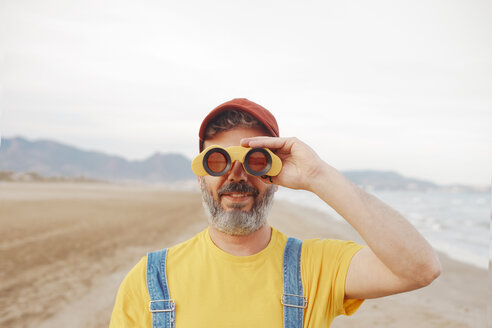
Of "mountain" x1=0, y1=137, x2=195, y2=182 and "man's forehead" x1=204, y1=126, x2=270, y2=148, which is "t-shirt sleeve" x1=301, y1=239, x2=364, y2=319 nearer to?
"man's forehead" x1=204, y1=126, x2=270, y2=148

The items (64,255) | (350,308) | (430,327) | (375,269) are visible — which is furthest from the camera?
(64,255)

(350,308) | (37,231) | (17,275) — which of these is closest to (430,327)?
A: (350,308)

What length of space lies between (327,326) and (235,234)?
573mm

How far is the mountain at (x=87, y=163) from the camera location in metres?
144

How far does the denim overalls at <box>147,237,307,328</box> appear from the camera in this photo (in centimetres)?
144

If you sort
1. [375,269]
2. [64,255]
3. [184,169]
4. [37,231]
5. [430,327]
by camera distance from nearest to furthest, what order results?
[375,269], [430,327], [64,255], [37,231], [184,169]

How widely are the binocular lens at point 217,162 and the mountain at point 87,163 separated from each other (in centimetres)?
13705

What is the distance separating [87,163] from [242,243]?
191 metres

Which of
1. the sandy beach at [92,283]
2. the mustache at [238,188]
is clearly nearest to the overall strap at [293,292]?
the mustache at [238,188]

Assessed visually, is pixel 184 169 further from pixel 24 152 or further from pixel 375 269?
pixel 375 269

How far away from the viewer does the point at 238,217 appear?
5.41 feet

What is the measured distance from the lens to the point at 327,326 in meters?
1.55

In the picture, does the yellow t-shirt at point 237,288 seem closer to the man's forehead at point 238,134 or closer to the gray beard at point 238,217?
the gray beard at point 238,217

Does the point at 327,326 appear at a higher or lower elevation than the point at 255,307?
lower
